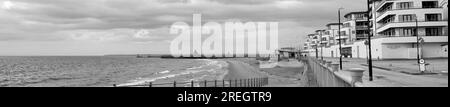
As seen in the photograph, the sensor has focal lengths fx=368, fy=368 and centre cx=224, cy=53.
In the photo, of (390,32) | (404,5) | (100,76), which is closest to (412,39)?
(390,32)

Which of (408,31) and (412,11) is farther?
(408,31)

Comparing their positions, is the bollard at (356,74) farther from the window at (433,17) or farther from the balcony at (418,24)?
the window at (433,17)

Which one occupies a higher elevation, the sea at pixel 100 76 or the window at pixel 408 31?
the window at pixel 408 31

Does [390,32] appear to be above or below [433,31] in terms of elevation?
above

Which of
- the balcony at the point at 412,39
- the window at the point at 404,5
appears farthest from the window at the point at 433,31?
the window at the point at 404,5

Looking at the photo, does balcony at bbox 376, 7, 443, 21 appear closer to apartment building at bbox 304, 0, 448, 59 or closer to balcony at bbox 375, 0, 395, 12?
apartment building at bbox 304, 0, 448, 59

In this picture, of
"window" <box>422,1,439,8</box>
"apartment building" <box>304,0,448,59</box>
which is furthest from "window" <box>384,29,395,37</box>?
"window" <box>422,1,439,8</box>

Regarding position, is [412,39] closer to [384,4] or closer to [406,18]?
[406,18]

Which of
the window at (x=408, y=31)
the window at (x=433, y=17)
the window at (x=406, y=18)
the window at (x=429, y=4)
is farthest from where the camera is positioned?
the window at (x=406, y=18)
